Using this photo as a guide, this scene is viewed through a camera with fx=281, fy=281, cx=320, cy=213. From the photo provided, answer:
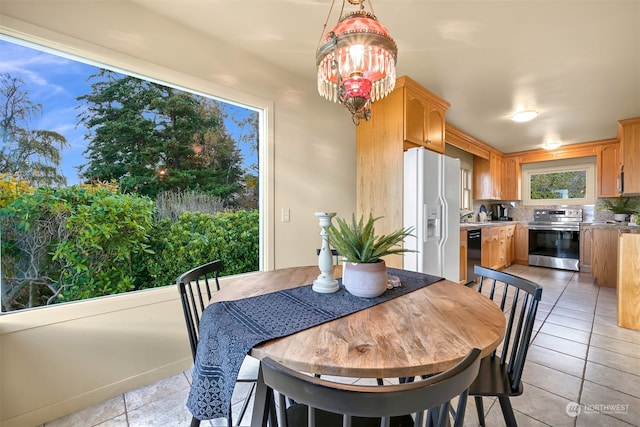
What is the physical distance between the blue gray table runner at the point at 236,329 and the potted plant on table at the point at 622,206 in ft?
19.4

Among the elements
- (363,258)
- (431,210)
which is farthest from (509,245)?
(363,258)

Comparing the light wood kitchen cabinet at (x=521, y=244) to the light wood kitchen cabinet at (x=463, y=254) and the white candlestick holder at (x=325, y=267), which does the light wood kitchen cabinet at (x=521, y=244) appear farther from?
the white candlestick holder at (x=325, y=267)

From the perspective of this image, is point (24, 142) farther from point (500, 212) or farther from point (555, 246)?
point (500, 212)

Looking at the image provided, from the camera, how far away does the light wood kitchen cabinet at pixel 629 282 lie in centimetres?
260

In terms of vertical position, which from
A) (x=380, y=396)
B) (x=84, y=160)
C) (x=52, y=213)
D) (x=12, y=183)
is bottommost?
(x=380, y=396)

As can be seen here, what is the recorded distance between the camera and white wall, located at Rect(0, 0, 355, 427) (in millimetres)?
1478

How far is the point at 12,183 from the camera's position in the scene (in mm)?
1504

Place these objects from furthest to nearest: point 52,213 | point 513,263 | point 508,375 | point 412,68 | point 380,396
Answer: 1. point 513,263
2. point 412,68
3. point 52,213
4. point 508,375
5. point 380,396

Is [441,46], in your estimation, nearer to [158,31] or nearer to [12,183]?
[158,31]

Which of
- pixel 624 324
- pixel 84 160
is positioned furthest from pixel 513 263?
pixel 84 160

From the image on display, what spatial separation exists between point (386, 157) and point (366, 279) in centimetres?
194

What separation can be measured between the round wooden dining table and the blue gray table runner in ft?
0.13

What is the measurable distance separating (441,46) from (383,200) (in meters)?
1.39

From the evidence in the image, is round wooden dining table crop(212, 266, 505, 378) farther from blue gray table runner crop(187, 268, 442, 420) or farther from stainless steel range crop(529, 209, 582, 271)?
stainless steel range crop(529, 209, 582, 271)
